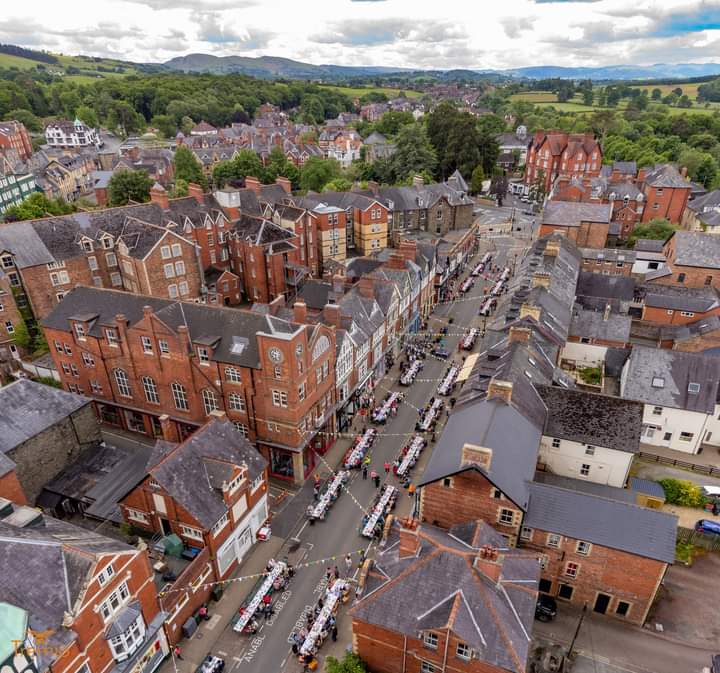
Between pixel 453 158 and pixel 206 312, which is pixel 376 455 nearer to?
pixel 206 312

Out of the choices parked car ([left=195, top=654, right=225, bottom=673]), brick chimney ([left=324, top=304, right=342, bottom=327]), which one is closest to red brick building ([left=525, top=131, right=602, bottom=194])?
brick chimney ([left=324, top=304, right=342, bottom=327])

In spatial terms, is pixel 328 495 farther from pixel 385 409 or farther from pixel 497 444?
pixel 497 444

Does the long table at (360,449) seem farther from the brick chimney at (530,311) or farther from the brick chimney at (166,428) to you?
the brick chimney at (530,311)

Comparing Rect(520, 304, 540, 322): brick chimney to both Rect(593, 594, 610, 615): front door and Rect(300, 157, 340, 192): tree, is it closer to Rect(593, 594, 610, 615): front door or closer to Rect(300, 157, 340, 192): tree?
Rect(593, 594, 610, 615): front door

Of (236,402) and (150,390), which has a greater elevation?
(236,402)

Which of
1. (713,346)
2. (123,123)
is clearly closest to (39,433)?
(713,346)

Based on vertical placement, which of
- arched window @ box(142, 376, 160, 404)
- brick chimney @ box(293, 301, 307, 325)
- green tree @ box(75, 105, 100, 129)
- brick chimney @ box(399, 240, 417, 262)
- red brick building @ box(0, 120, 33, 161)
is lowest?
arched window @ box(142, 376, 160, 404)

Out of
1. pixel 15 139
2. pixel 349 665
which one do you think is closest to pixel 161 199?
pixel 349 665
